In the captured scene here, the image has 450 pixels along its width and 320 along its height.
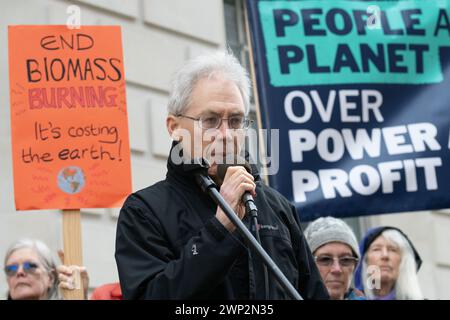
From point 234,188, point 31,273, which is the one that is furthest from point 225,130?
point 31,273

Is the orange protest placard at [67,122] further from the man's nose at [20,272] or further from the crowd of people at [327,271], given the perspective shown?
the man's nose at [20,272]

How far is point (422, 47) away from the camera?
22.1 feet

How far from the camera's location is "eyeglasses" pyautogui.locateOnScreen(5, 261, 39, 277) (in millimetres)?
5707

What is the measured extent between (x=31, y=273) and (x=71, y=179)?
95 cm

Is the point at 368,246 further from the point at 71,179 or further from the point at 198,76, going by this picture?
the point at 198,76

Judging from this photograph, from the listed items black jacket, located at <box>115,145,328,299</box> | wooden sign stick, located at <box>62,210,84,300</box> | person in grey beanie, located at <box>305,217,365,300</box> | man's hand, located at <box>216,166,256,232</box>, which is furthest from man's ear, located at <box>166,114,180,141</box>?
person in grey beanie, located at <box>305,217,365,300</box>

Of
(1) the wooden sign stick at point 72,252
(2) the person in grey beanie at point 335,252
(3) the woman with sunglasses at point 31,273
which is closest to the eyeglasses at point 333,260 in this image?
(2) the person in grey beanie at point 335,252

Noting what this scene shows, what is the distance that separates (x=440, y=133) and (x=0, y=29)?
301 cm

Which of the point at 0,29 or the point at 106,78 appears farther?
the point at 0,29

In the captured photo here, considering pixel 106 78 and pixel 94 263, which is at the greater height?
pixel 106 78

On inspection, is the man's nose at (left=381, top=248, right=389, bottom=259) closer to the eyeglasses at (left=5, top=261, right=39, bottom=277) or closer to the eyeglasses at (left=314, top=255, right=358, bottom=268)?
the eyeglasses at (left=314, top=255, right=358, bottom=268)

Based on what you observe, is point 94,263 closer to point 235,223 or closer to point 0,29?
point 0,29

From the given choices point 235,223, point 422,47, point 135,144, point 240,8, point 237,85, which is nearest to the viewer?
point 235,223

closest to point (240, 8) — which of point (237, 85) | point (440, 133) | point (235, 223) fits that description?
point (440, 133)
